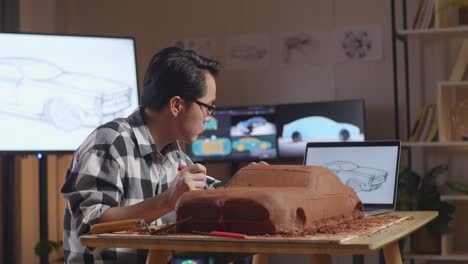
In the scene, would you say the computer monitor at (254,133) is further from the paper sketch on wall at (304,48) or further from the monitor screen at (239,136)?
the paper sketch on wall at (304,48)

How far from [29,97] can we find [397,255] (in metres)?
2.10

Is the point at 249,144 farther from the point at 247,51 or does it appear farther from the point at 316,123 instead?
the point at 247,51

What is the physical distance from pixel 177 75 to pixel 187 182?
0.46m

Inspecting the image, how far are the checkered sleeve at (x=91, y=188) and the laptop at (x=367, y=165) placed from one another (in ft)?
2.96

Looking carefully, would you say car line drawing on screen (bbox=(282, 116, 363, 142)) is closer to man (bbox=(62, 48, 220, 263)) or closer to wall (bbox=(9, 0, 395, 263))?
wall (bbox=(9, 0, 395, 263))

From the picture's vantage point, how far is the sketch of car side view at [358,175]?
2.47 m

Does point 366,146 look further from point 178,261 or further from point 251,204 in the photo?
point 251,204

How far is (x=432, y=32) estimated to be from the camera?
4.15 m

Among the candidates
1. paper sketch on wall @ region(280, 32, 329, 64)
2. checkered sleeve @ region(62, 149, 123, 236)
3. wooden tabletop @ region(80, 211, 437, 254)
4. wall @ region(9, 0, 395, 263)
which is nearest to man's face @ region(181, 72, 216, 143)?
checkered sleeve @ region(62, 149, 123, 236)

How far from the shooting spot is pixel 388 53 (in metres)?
4.82

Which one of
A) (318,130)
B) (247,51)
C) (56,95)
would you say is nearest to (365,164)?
(56,95)

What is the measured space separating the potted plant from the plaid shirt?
2.47 m

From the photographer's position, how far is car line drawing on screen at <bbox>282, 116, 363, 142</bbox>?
14.8 feet

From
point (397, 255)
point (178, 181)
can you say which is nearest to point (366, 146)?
point (397, 255)
